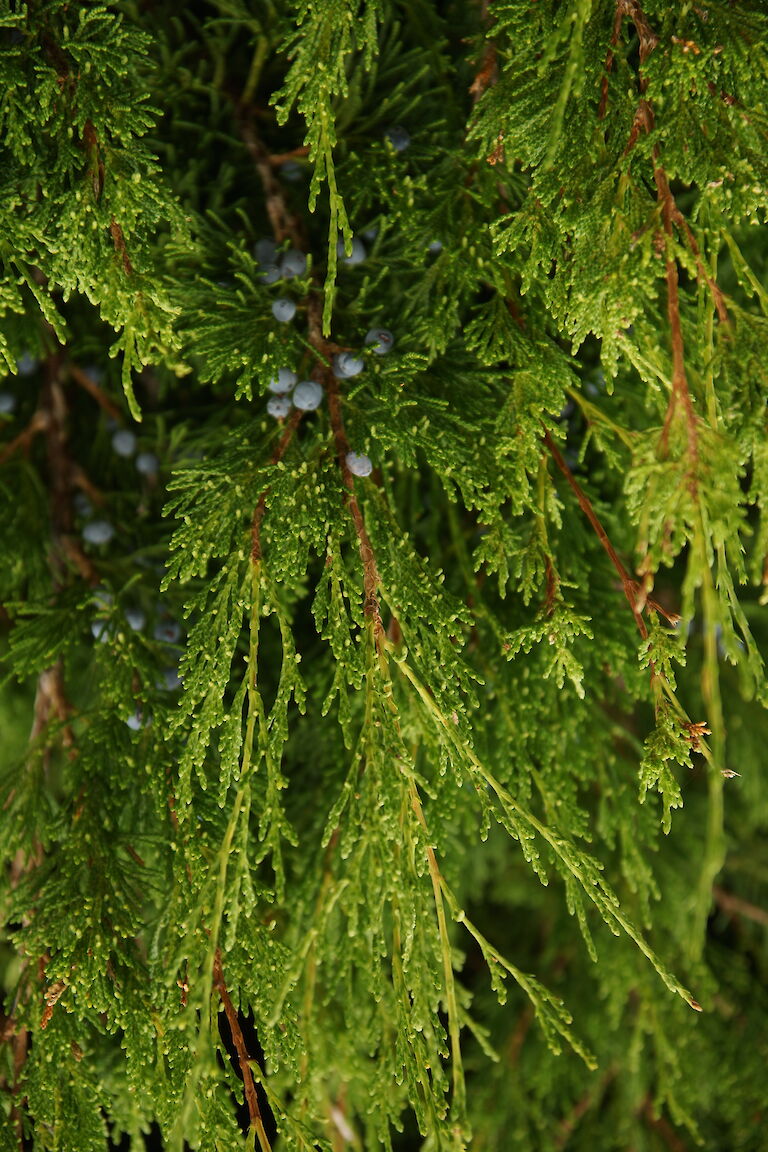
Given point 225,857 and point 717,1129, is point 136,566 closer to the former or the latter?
point 225,857

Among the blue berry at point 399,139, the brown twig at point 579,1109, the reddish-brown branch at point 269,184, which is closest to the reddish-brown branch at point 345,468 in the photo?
the reddish-brown branch at point 269,184

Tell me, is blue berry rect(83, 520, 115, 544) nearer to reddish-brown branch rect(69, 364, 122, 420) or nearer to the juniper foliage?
the juniper foliage

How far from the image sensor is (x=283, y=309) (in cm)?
107

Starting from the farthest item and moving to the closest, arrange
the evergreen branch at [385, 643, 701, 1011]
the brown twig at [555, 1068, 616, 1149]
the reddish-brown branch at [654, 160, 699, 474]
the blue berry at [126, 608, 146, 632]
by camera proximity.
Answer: the brown twig at [555, 1068, 616, 1149] → the blue berry at [126, 608, 146, 632] → the evergreen branch at [385, 643, 701, 1011] → the reddish-brown branch at [654, 160, 699, 474]

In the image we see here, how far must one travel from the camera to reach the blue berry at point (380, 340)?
3.54 feet

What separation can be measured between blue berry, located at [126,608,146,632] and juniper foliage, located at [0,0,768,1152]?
21 mm

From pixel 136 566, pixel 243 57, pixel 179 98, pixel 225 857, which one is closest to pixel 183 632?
pixel 136 566

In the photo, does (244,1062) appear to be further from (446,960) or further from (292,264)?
(292,264)

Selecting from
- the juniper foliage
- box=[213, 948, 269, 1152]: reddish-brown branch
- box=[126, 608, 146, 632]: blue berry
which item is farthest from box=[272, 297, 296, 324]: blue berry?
box=[213, 948, 269, 1152]: reddish-brown branch

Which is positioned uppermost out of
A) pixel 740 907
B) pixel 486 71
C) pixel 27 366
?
pixel 486 71

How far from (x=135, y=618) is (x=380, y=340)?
0.59 m

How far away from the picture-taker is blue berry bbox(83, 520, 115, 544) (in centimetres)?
136

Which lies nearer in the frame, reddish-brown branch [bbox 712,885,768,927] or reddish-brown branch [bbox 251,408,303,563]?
reddish-brown branch [bbox 251,408,303,563]

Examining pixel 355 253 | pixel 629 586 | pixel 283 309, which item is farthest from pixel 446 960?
pixel 355 253
